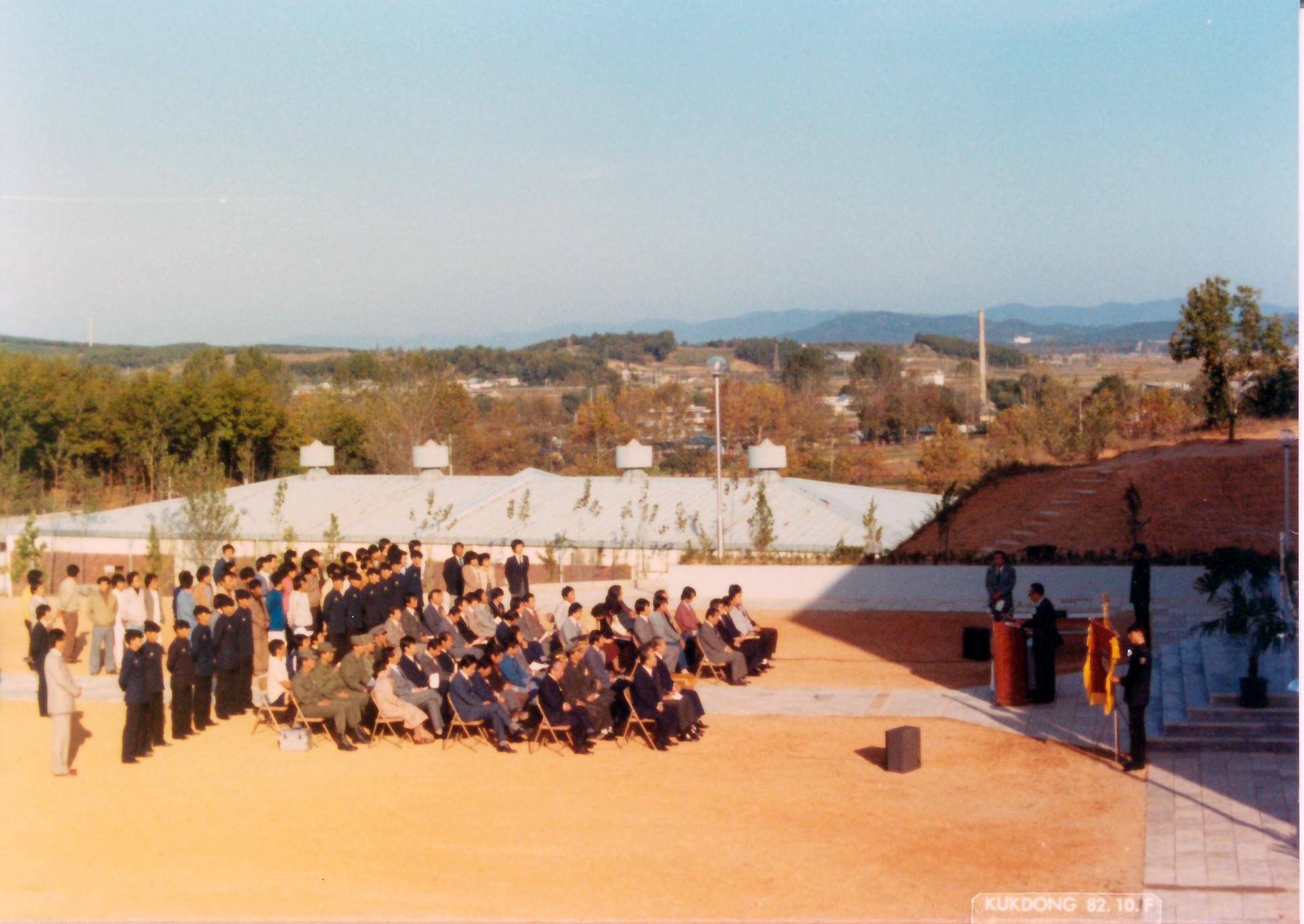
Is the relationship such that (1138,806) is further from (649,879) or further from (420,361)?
(420,361)

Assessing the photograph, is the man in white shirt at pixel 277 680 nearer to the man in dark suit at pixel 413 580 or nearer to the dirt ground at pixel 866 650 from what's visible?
the man in dark suit at pixel 413 580

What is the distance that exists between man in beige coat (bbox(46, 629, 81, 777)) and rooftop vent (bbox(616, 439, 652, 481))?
21.2m

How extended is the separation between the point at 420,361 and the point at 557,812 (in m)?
57.0

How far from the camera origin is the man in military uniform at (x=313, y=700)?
38.0ft

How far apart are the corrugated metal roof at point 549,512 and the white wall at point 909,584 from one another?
280cm

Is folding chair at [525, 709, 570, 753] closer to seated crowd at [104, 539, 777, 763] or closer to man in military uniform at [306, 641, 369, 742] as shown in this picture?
seated crowd at [104, 539, 777, 763]

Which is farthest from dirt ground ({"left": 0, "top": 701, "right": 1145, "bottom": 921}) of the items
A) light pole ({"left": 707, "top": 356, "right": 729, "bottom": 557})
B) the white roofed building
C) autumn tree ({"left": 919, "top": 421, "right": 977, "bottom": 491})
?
autumn tree ({"left": 919, "top": 421, "right": 977, "bottom": 491})

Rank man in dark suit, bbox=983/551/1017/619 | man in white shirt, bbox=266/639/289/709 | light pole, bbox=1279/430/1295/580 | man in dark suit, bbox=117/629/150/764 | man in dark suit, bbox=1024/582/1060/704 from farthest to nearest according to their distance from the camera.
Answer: man in dark suit, bbox=983/551/1017/619 → light pole, bbox=1279/430/1295/580 → man in dark suit, bbox=1024/582/1060/704 → man in white shirt, bbox=266/639/289/709 → man in dark suit, bbox=117/629/150/764

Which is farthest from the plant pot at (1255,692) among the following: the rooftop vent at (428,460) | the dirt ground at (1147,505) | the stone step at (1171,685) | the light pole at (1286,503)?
the rooftop vent at (428,460)

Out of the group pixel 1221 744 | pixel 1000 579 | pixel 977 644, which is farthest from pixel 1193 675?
pixel 1000 579

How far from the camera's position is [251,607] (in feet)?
45.1

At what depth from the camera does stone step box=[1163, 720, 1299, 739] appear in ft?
34.5

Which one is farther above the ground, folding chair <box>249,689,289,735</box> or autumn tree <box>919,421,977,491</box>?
autumn tree <box>919,421,977,491</box>

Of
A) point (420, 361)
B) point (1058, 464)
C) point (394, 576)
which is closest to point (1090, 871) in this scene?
point (394, 576)
